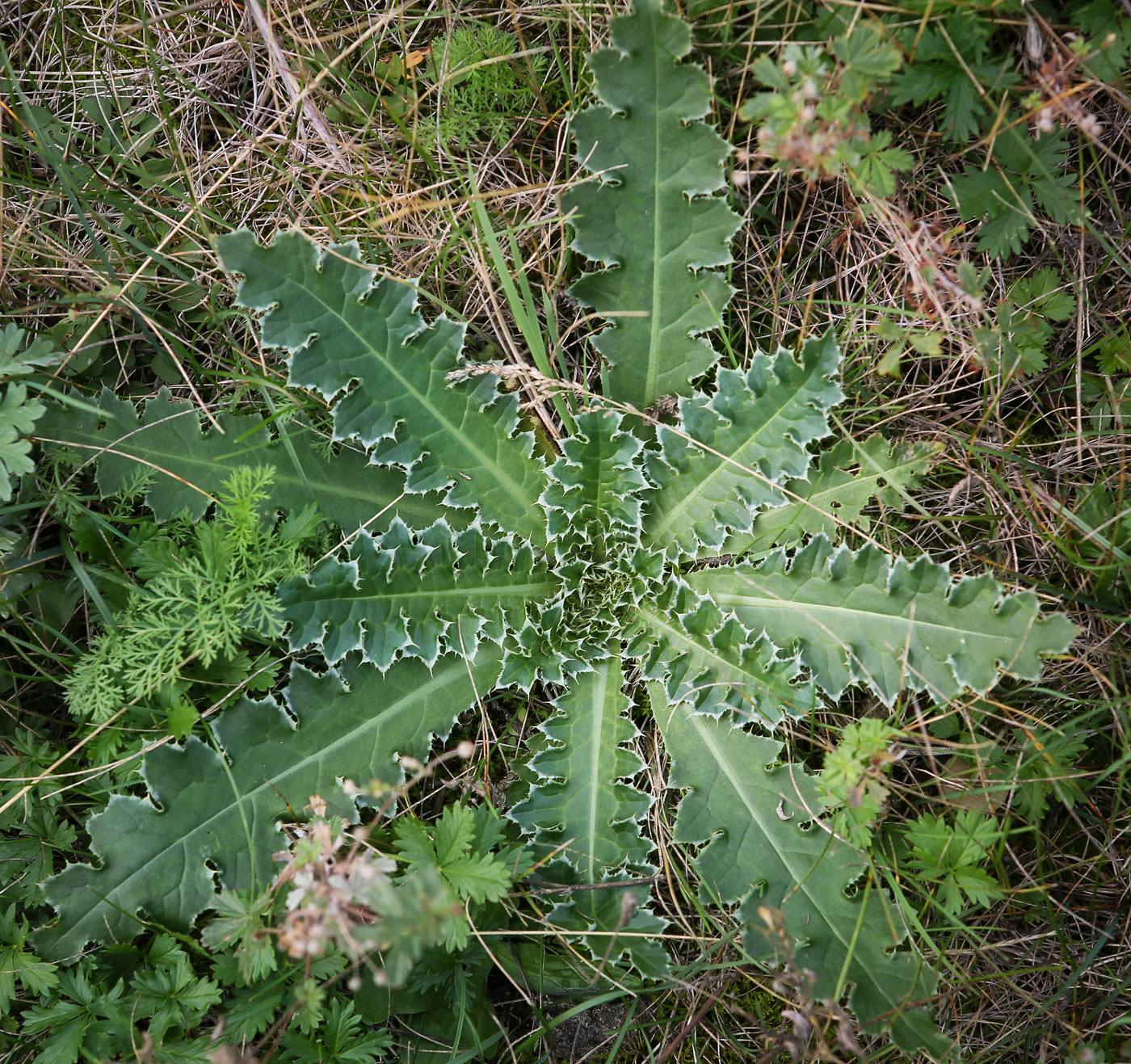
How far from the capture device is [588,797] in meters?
3.11

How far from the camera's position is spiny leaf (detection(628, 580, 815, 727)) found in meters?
2.97

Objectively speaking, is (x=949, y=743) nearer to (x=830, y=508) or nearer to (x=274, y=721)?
(x=830, y=508)

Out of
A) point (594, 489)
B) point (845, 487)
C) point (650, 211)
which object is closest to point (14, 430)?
point (594, 489)

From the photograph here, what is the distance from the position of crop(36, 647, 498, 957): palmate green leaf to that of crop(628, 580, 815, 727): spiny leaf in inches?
28.1

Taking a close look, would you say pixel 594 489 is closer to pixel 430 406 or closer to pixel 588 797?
pixel 430 406

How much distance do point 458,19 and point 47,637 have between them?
2900 mm

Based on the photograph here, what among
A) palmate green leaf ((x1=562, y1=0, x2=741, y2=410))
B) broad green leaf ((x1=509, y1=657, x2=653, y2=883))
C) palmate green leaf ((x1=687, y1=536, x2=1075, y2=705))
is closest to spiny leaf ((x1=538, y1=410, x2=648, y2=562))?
palmate green leaf ((x1=562, y1=0, x2=741, y2=410))

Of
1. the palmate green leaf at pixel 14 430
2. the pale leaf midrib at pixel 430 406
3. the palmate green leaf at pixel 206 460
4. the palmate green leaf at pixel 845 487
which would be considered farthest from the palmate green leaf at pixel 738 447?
the palmate green leaf at pixel 14 430

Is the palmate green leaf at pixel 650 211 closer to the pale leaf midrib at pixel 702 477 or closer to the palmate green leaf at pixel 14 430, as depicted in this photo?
the pale leaf midrib at pixel 702 477

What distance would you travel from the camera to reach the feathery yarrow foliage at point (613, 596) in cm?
290

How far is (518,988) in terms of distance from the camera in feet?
10.2

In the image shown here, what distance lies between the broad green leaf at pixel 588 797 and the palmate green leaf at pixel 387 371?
2.68 feet

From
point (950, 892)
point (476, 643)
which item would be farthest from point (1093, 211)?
point (476, 643)

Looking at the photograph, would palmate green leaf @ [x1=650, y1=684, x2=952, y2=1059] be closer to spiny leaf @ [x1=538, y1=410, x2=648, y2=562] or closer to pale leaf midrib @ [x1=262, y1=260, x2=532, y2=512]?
spiny leaf @ [x1=538, y1=410, x2=648, y2=562]
